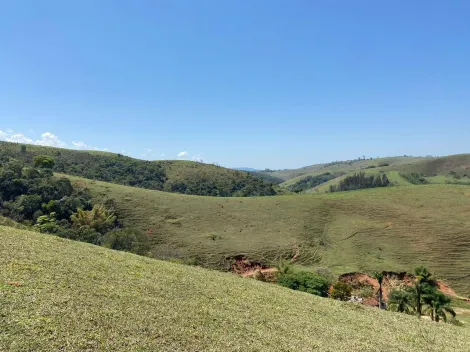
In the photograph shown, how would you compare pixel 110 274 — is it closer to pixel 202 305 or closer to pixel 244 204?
pixel 202 305

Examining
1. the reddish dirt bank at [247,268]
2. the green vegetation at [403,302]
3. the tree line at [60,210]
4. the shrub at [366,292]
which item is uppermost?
the tree line at [60,210]

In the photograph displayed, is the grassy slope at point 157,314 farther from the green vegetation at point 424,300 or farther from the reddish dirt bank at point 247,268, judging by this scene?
the reddish dirt bank at point 247,268

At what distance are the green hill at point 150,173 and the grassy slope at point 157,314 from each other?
10744 cm

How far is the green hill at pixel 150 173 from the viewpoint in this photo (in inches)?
5192

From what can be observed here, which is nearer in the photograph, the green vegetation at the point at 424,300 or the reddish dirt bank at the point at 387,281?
the green vegetation at the point at 424,300

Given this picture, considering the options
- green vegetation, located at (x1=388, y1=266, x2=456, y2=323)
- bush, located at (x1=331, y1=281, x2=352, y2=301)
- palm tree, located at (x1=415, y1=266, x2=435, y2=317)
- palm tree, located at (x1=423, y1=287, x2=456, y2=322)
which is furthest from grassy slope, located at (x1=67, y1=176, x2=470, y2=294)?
palm tree, located at (x1=423, y1=287, x2=456, y2=322)

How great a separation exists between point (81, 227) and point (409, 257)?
2285 inches

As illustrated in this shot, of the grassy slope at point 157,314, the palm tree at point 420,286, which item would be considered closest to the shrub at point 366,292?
the palm tree at point 420,286

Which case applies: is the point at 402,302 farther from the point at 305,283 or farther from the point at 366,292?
the point at 366,292

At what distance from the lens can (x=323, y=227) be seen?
7444 centimetres

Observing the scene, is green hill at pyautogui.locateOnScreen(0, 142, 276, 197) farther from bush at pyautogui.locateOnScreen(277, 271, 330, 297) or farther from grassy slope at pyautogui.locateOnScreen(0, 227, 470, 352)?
grassy slope at pyautogui.locateOnScreen(0, 227, 470, 352)

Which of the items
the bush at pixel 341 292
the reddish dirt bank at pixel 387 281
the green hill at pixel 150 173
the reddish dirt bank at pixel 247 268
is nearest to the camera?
the bush at pixel 341 292

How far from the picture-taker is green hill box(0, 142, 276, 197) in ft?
433

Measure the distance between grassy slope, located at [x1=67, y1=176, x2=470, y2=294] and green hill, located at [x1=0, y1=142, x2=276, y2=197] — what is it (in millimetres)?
49198
